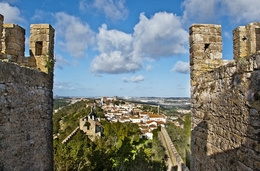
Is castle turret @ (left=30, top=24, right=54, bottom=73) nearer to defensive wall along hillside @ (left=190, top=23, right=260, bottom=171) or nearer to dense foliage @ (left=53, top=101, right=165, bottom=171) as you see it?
defensive wall along hillside @ (left=190, top=23, right=260, bottom=171)

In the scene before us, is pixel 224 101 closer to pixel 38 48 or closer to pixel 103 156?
pixel 38 48

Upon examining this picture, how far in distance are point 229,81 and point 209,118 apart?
1131 millimetres

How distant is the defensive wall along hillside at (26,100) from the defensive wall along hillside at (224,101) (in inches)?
136

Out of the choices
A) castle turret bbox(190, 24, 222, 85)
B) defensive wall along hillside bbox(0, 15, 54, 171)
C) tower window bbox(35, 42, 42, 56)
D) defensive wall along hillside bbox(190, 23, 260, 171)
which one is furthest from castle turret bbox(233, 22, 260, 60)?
tower window bbox(35, 42, 42, 56)

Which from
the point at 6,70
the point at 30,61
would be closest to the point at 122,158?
the point at 30,61

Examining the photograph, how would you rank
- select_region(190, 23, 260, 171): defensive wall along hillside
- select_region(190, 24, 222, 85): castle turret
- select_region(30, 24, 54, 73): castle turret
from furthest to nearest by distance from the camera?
1. select_region(30, 24, 54, 73): castle turret
2. select_region(190, 24, 222, 85): castle turret
3. select_region(190, 23, 260, 171): defensive wall along hillside

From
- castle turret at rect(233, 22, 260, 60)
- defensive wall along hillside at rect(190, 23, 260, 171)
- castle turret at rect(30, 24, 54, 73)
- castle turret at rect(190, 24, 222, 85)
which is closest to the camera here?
defensive wall along hillside at rect(190, 23, 260, 171)

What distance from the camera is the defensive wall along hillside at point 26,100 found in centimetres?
383

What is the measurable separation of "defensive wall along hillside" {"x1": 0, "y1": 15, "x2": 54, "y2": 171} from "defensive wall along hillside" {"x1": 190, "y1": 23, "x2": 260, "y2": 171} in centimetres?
345

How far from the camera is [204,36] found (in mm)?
5441

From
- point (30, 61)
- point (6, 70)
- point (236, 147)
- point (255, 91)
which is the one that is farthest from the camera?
point (30, 61)

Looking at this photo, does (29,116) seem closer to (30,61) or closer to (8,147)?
(8,147)

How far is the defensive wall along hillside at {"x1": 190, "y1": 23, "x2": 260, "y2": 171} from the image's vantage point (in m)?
2.89

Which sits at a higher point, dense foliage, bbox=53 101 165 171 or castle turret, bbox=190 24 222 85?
castle turret, bbox=190 24 222 85
